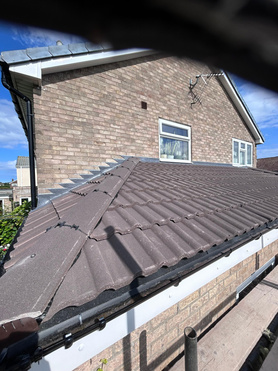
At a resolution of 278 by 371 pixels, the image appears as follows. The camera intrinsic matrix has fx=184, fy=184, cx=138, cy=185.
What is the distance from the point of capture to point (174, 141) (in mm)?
6551

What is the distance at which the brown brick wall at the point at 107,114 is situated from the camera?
3.85 m

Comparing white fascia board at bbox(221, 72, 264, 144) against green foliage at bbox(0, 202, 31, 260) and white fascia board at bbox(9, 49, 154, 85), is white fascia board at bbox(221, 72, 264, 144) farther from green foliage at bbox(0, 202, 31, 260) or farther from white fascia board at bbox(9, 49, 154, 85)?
green foliage at bbox(0, 202, 31, 260)

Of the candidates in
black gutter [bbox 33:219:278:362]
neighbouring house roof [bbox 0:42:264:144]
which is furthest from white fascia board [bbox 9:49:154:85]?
black gutter [bbox 33:219:278:362]

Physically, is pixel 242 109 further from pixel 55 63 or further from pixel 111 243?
pixel 111 243

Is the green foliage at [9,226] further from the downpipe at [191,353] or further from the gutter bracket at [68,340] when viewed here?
the downpipe at [191,353]

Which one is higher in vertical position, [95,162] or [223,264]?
[95,162]

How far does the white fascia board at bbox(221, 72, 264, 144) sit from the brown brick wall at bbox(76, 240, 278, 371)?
324 inches

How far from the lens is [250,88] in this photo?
0.49 metres

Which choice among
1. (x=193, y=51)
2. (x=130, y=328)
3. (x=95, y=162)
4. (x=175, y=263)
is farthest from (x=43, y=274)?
(x=95, y=162)

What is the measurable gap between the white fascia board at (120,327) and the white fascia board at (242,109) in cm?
869

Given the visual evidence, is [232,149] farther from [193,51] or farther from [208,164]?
[193,51]

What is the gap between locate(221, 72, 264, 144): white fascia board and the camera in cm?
836

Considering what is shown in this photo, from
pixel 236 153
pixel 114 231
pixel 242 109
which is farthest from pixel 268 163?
pixel 114 231

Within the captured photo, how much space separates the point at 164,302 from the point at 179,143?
581cm
